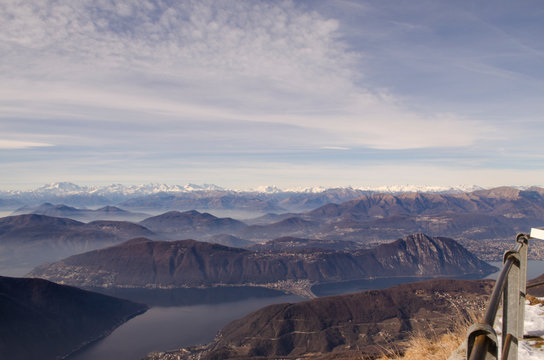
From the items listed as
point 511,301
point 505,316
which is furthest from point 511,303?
point 505,316

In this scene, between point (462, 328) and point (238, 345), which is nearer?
point (462, 328)

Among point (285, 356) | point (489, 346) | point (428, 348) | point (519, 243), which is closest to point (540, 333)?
point (428, 348)

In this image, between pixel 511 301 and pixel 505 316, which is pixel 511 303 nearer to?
pixel 511 301

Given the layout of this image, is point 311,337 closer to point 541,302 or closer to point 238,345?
point 238,345

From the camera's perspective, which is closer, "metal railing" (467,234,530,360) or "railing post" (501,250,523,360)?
"metal railing" (467,234,530,360)

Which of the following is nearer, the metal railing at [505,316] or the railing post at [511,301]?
the metal railing at [505,316]

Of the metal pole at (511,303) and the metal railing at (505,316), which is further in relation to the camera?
the metal pole at (511,303)

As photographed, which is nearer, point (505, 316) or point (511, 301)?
point (505, 316)

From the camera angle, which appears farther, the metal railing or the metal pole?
the metal pole
